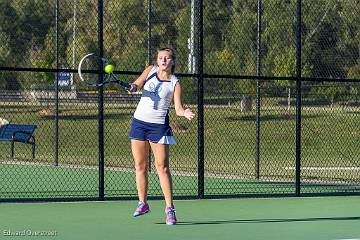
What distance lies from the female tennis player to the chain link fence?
661cm

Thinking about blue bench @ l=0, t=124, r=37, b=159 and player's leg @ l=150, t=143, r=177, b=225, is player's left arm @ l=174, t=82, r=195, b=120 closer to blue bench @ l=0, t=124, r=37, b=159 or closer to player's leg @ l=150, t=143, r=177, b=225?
player's leg @ l=150, t=143, r=177, b=225

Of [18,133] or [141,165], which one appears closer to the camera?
[141,165]

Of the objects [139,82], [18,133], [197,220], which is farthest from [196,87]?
[139,82]

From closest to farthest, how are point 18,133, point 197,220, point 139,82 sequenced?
point 139,82
point 197,220
point 18,133

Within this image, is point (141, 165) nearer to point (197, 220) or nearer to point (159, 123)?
point (159, 123)

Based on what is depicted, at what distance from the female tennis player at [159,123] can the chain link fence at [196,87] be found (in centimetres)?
661

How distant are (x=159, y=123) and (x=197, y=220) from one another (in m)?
1.16

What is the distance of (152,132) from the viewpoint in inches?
454

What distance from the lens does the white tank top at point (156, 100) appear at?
37.9ft

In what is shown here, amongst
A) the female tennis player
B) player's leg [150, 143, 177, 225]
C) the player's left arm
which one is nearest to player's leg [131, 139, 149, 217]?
the female tennis player

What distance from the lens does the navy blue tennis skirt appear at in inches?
453

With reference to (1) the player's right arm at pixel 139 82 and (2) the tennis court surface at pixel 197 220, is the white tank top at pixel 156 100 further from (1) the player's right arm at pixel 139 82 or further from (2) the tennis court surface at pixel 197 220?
(2) the tennis court surface at pixel 197 220

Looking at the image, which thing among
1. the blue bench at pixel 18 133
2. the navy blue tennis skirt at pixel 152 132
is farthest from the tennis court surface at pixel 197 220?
the blue bench at pixel 18 133

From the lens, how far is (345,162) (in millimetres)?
22734
